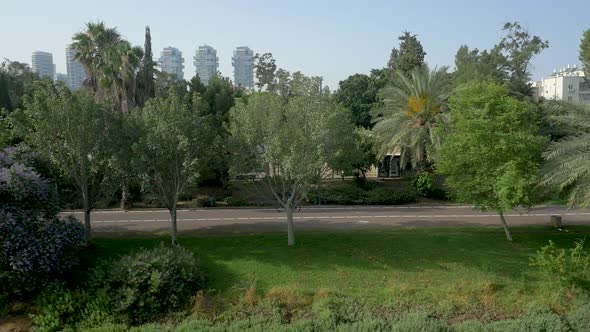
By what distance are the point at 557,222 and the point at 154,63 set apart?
77.4ft

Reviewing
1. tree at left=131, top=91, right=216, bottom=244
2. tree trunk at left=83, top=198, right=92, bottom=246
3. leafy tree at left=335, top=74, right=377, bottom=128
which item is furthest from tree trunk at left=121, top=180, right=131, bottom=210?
leafy tree at left=335, top=74, right=377, bottom=128

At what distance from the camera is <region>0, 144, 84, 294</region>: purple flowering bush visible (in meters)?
14.6

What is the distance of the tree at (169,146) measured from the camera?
1689 cm

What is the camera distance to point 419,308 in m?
14.9

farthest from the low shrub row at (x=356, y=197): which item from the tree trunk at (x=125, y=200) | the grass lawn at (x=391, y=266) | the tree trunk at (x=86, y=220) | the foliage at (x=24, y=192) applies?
the foliage at (x=24, y=192)

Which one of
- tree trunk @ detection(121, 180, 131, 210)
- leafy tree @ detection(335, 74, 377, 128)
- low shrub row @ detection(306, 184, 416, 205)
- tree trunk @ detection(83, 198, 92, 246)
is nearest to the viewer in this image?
tree trunk @ detection(83, 198, 92, 246)

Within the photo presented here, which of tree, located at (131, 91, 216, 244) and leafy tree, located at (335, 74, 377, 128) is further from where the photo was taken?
leafy tree, located at (335, 74, 377, 128)

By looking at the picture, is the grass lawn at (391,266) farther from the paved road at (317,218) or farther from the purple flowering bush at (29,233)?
the purple flowering bush at (29,233)

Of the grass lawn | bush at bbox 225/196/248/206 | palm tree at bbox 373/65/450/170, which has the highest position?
palm tree at bbox 373/65/450/170

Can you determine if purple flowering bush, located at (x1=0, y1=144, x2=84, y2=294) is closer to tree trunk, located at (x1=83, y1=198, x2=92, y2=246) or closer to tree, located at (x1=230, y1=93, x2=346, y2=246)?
tree trunk, located at (x1=83, y1=198, x2=92, y2=246)

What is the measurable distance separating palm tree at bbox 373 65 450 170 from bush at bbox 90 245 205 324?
58.3 ft

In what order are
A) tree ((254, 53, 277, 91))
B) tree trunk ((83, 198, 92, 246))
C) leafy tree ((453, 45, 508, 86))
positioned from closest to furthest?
tree trunk ((83, 198, 92, 246)) < leafy tree ((453, 45, 508, 86)) < tree ((254, 53, 277, 91))

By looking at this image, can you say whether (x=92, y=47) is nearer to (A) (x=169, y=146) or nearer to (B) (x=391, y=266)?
(A) (x=169, y=146)

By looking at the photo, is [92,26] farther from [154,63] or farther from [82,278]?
[82,278]
